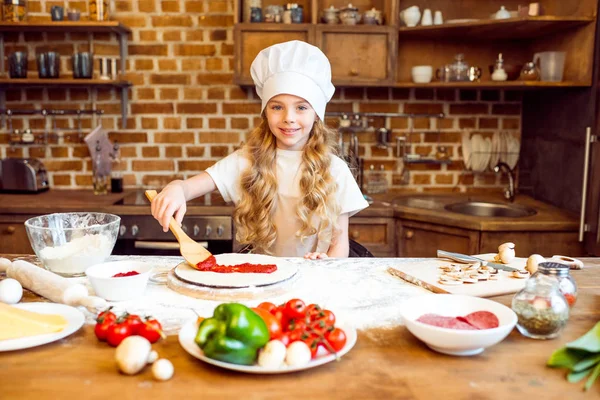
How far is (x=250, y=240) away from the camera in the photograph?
209 cm

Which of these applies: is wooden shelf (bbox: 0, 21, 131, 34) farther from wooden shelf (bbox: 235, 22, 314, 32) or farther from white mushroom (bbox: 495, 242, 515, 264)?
white mushroom (bbox: 495, 242, 515, 264)

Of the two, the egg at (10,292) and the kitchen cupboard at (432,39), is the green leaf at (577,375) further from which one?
the kitchen cupboard at (432,39)

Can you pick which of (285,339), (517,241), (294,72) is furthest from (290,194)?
(285,339)

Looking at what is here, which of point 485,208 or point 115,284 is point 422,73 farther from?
point 115,284

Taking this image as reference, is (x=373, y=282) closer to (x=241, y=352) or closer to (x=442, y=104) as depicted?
(x=241, y=352)

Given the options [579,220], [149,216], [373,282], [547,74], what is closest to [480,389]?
[373,282]

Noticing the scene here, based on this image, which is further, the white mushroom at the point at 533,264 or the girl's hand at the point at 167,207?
the girl's hand at the point at 167,207

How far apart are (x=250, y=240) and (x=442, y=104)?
170 centimetres

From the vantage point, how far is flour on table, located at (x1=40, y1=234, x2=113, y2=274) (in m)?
1.42

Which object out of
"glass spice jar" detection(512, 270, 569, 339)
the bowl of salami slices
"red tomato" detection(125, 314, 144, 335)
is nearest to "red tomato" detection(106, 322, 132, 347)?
→ "red tomato" detection(125, 314, 144, 335)

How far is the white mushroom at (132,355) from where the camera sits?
3.06ft

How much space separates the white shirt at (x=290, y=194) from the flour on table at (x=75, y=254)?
75 cm

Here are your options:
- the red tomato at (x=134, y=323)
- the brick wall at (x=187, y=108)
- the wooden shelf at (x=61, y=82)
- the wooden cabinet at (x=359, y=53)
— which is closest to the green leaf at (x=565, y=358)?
the red tomato at (x=134, y=323)

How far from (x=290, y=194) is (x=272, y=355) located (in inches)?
49.4
